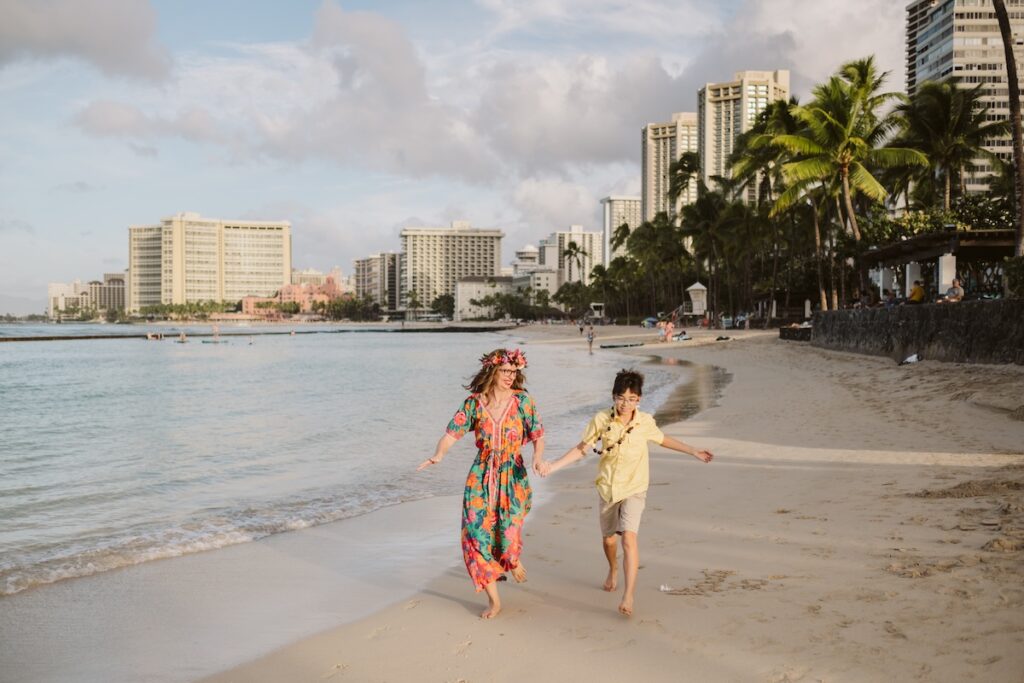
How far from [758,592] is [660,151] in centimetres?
16744

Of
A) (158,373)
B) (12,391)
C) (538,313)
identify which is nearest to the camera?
(12,391)

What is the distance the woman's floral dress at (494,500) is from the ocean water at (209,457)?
11.6 feet

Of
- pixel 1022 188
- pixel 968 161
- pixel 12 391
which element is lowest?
pixel 12 391

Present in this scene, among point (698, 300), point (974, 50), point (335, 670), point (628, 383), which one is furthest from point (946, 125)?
point (974, 50)

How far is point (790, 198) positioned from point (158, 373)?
30.3 m

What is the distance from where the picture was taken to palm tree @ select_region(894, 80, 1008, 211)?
35625 millimetres

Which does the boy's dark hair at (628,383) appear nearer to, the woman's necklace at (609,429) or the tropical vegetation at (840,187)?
the woman's necklace at (609,429)

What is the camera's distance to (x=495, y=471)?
4.59m

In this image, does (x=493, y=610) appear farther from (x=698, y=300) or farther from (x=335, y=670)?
(x=698, y=300)

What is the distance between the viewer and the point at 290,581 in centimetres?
579

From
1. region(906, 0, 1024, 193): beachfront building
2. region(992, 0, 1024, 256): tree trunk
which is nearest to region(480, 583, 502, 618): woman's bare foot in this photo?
region(992, 0, 1024, 256): tree trunk

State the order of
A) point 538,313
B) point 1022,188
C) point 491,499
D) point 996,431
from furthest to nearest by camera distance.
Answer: point 538,313, point 1022,188, point 996,431, point 491,499

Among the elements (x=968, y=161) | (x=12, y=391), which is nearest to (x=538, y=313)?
(x=968, y=161)

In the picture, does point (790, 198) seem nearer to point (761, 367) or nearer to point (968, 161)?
point (761, 367)
